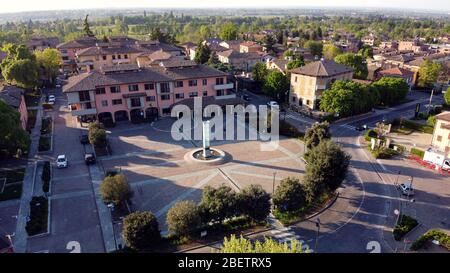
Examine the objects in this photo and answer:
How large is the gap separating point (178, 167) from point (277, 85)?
1483 inches

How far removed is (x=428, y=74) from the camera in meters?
88.6

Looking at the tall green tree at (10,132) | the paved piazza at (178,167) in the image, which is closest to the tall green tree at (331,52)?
the paved piazza at (178,167)

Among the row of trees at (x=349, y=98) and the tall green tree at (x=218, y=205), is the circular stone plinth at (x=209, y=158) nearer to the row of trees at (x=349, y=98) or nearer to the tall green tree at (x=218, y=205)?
the tall green tree at (x=218, y=205)

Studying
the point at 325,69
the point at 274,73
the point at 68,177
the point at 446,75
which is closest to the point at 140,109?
the point at 68,177

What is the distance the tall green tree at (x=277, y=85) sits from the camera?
2906 inches

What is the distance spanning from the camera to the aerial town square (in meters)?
30.3

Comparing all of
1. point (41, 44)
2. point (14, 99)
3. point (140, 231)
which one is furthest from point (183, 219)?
point (41, 44)

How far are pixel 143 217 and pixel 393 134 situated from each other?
1899 inches

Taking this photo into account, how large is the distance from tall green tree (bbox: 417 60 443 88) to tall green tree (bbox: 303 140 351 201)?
69522 mm

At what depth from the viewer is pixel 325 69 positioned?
6762 centimetres

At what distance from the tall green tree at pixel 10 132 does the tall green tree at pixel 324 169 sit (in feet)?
123
